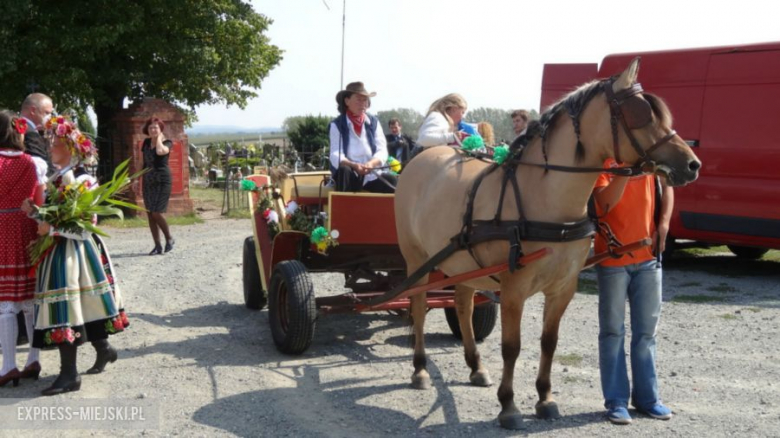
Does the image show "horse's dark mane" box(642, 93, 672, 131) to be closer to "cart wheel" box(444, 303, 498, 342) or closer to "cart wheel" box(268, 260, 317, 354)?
"cart wheel" box(444, 303, 498, 342)

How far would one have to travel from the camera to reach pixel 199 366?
625cm

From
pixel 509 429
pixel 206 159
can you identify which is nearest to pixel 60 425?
pixel 509 429

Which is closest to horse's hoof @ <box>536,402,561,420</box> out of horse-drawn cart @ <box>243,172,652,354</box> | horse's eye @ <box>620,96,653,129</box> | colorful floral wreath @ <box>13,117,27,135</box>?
horse-drawn cart @ <box>243,172,652,354</box>

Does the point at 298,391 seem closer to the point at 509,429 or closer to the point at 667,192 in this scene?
the point at 509,429

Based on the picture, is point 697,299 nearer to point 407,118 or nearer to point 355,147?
point 355,147

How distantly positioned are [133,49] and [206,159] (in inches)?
548

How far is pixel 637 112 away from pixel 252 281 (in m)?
5.00

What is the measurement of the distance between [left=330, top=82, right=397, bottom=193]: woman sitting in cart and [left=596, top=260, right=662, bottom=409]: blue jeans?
2355 millimetres

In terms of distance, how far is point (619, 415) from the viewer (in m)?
4.98

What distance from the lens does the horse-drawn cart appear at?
6328 mm

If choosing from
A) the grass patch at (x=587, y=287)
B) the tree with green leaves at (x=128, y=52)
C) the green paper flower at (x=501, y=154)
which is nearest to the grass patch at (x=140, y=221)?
the tree with green leaves at (x=128, y=52)

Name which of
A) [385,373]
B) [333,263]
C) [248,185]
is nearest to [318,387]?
[385,373]

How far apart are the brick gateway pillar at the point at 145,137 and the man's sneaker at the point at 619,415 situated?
13172 mm

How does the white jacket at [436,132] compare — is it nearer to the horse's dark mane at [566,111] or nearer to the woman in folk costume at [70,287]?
the horse's dark mane at [566,111]
